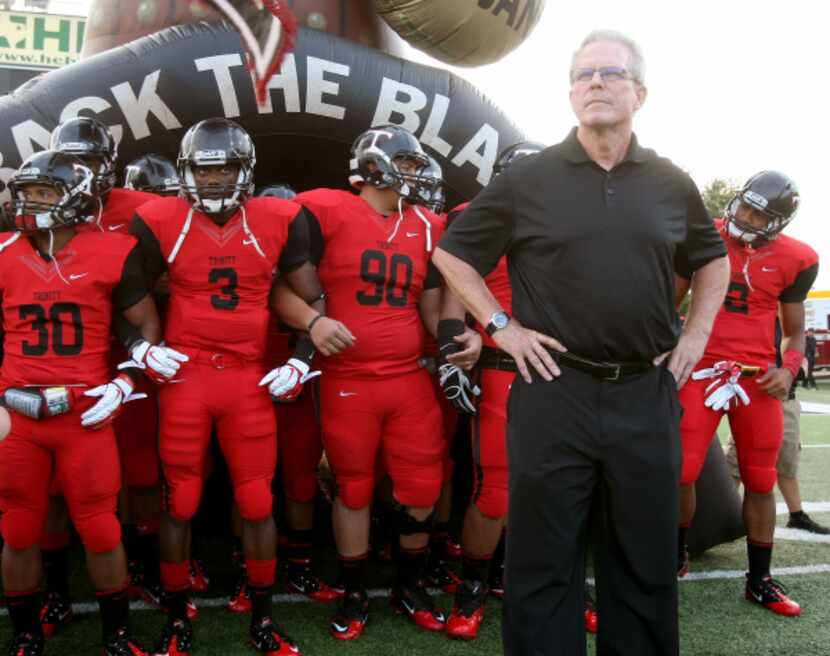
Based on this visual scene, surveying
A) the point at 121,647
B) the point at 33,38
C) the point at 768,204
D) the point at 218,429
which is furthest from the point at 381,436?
A: the point at 33,38

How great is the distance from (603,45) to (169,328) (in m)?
1.85

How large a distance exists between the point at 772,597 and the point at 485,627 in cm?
126

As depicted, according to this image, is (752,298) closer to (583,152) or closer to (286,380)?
(583,152)

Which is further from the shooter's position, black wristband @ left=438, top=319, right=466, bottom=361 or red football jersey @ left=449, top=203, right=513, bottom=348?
red football jersey @ left=449, top=203, right=513, bottom=348

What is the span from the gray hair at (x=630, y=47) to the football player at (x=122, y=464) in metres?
1.98

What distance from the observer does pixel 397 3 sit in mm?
4301

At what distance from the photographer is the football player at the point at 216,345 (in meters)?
2.90

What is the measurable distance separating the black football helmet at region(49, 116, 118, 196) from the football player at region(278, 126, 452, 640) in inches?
31.5

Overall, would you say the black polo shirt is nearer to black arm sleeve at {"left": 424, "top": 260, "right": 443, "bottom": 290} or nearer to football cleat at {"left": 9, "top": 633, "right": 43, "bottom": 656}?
black arm sleeve at {"left": 424, "top": 260, "right": 443, "bottom": 290}

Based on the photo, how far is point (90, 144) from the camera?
3.30m

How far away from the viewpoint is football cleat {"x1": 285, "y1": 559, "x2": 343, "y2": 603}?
11.6ft

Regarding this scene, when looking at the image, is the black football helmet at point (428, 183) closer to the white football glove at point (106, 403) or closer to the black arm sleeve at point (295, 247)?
the black arm sleeve at point (295, 247)

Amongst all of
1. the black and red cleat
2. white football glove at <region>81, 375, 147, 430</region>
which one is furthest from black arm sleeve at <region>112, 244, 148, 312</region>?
the black and red cleat

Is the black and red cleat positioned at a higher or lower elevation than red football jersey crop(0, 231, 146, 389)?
lower
